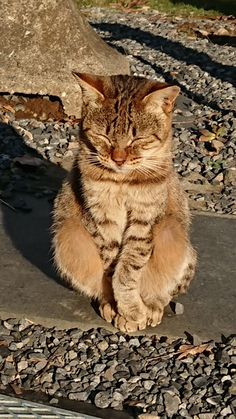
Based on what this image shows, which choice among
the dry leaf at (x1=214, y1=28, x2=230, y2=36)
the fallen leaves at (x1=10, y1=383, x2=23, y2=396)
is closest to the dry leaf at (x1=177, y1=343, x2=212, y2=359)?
the fallen leaves at (x1=10, y1=383, x2=23, y2=396)

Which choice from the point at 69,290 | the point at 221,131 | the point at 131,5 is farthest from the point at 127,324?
the point at 131,5

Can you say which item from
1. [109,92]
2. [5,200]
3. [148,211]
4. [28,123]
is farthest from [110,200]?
[28,123]

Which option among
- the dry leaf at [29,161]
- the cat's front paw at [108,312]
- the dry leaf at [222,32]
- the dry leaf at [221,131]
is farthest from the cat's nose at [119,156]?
the dry leaf at [222,32]

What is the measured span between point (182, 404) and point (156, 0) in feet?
45.2

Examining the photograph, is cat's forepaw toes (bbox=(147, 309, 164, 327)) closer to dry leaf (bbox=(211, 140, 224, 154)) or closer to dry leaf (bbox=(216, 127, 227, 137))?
dry leaf (bbox=(211, 140, 224, 154))

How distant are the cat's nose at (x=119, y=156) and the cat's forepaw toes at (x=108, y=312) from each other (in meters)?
0.90

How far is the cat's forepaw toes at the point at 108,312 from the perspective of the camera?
432cm

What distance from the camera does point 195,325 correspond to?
4344 mm

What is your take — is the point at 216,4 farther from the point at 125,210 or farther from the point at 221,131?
the point at 125,210

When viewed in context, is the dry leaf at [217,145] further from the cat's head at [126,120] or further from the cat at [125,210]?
the cat's head at [126,120]

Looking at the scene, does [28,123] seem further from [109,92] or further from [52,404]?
[52,404]

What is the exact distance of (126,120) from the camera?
389cm

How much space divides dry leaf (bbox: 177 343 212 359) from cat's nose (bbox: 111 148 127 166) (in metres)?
1.05

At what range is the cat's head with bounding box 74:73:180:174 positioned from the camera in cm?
388
